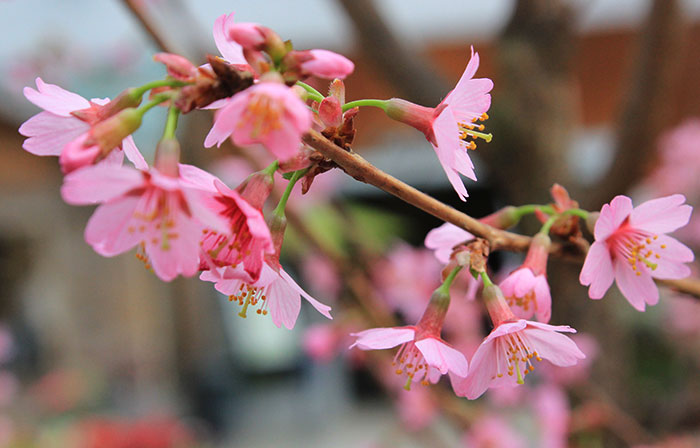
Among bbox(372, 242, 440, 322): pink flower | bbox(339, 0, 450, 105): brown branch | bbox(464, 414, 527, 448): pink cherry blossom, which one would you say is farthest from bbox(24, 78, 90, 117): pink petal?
bbox(464, 414, 527, 448): pink cherry blossom

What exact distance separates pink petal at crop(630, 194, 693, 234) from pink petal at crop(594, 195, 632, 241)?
0.02 metres

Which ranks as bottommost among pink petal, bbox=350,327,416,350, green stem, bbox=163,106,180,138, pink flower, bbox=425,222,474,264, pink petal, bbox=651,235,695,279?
pink petal, bbox=651,235,695,279

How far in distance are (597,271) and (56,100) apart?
0.35 m

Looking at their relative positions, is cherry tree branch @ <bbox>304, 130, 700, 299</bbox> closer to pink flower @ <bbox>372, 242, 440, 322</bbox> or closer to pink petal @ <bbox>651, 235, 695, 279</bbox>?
pink petal @ <bbox>651, 235, 695, 279</bbox>

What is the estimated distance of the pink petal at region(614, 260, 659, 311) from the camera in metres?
0.39

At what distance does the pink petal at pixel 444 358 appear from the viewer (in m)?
0.34

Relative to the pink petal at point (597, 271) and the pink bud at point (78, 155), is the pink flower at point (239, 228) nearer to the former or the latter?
the pink bud at point (78, 155)

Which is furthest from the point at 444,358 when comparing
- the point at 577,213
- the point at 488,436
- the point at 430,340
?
A: the point at 488,436

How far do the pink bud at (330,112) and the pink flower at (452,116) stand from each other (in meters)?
0.06

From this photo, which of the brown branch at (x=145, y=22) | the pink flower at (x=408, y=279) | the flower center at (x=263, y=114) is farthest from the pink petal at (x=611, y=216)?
the pink flower at (x=408, y=279)

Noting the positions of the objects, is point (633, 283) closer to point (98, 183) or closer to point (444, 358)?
point (444, 358)

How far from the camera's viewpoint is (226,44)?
1.22 ft

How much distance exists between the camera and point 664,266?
411 mm

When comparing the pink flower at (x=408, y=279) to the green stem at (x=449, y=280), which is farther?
the pink flower at (x=408, y=279)
